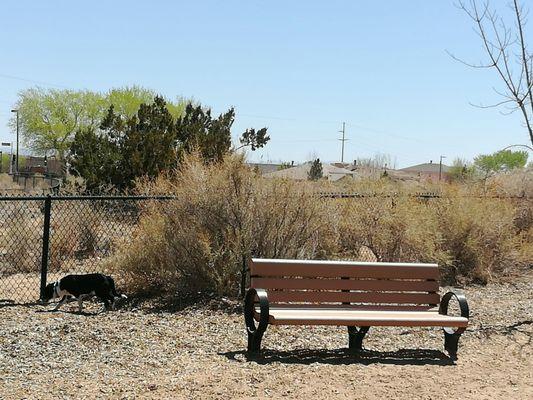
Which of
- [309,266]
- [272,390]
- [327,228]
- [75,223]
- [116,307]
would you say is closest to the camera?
[272,390]

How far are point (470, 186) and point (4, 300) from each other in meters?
8.56

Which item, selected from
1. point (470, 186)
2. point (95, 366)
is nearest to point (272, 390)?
point (95, 366)

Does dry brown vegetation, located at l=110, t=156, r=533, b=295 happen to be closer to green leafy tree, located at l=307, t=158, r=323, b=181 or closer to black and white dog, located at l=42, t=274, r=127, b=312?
black and white dog, located at l=42, t=274, r=127, b=312

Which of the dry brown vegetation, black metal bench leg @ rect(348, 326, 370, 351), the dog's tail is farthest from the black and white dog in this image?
black metal bench leg @ rect(348, 326, 370, 351)

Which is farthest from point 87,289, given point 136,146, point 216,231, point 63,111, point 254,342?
point 63,111

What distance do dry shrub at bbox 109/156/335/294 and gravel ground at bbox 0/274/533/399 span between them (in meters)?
0.60

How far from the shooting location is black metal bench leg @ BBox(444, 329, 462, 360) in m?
5.89

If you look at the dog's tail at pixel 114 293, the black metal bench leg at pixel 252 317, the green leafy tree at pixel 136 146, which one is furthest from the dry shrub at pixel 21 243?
the black metal bench leg at pixel 252 317

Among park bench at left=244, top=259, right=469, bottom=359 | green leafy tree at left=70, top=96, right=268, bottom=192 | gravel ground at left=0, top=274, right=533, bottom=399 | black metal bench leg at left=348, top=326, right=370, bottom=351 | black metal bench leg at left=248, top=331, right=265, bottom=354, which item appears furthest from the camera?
green leafy tree at left=70, top=96, right=268, bottom=192

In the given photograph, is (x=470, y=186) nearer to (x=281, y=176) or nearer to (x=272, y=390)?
(x=281, y=176)

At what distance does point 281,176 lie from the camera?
8.85 metres

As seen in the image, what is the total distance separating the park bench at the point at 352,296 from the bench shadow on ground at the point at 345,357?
13 cm

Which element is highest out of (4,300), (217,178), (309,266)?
(217,178)

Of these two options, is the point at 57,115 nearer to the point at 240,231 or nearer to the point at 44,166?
the point at 44,166
